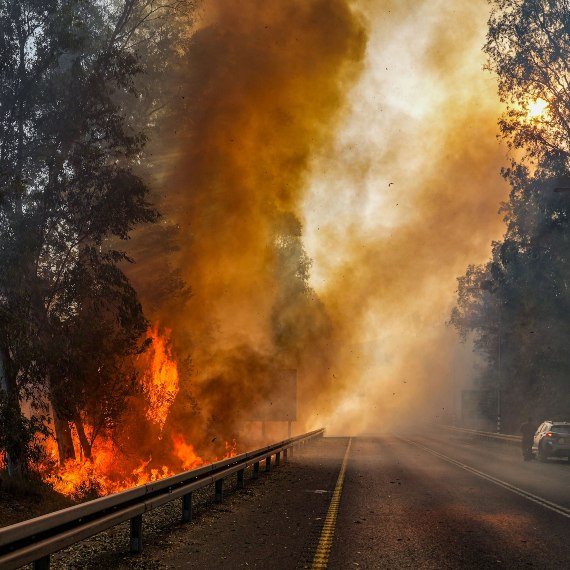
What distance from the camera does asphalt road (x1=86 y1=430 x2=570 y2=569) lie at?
933 cm

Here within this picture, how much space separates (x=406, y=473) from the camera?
23344 mm

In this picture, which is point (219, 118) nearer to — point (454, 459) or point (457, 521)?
A: point (454, 459)

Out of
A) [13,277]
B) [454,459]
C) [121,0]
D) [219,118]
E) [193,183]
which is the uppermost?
[121,0]

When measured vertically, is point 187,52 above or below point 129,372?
above

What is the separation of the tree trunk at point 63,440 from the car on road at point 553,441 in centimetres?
1639

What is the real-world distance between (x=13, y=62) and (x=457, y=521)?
670 inches

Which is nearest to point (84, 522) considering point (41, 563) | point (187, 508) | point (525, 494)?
point (41, 563)

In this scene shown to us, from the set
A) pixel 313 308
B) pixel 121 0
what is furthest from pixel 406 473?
pixel 313 308

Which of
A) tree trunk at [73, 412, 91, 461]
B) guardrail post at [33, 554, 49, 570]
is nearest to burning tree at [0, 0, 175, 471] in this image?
tree trunk at [73, 412, 91, 461]

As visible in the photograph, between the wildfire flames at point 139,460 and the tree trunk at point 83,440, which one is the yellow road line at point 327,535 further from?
the tree trunk at point 83,440

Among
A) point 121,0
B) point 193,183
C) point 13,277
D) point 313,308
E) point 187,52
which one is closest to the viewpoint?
point 13,277

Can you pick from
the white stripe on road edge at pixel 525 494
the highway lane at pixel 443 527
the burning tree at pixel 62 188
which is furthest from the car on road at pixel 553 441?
the burning tree at pixel 62 188

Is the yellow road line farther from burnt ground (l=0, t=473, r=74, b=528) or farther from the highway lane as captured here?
burnt ground (l=0, t=473, r=74, b=528)

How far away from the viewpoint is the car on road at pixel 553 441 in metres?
29.9
